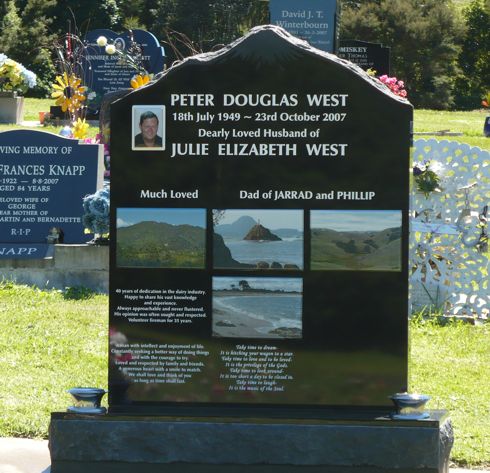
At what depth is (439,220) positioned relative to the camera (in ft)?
32.4

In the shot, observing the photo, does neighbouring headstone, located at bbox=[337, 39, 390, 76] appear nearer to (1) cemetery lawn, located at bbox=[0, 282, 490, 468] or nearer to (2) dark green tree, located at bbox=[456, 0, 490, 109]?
(1) cemetery lawn, located at bbox=[0, 282, 490, 468]

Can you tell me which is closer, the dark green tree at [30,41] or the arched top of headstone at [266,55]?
the arched top of headstone at [266,55]

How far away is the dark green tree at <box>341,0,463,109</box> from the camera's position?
130ft

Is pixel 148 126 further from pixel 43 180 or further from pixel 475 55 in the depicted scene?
pixel 475 55

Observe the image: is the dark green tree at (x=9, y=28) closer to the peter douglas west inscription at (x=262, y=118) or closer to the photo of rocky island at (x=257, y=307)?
the peter douglas west inscription at (x=262, y=118)

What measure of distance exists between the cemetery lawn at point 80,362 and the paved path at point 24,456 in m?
0.14

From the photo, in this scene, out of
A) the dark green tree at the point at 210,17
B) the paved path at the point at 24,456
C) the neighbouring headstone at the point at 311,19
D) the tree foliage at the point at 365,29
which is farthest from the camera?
the dark green tree at the point at 210,17

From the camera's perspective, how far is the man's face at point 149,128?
17.5 feet

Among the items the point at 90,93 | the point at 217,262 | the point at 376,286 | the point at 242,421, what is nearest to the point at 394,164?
the point at 376,286

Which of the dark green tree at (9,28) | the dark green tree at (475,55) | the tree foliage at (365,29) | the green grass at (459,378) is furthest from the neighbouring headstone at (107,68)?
the dark green tree at (475,55)

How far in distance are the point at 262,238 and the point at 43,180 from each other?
20.1ft

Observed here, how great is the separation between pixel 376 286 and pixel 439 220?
4743mm

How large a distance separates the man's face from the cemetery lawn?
77.1 inches

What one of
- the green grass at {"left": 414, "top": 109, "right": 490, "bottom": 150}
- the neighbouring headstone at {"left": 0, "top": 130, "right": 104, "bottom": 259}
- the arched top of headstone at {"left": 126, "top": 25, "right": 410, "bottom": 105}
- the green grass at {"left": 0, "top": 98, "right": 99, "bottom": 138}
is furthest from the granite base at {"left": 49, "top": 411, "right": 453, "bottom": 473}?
the green grass at {"left": 414, "top": 109, "right": 490, "bottom": 150}
